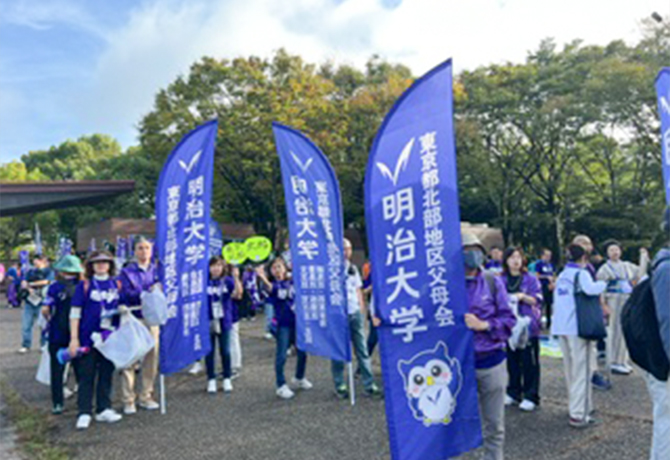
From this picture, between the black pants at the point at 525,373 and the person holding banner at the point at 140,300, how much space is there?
165 inches

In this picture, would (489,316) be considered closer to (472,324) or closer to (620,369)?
(472,324)

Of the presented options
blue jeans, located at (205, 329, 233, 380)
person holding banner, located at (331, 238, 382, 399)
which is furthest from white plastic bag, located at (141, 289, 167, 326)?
person holding banner, located at (331, 238, 382, 399)

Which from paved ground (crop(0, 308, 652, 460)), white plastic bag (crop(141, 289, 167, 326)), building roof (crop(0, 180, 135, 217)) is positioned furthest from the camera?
building roof (crop(0, 180, 135, 217))

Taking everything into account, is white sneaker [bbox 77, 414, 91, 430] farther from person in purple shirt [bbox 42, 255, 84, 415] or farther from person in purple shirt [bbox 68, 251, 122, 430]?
person in purple shirt [bbox 42, 255, 84, 415]

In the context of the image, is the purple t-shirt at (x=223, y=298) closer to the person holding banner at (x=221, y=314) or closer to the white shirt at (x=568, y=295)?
→ the person holding banner at (x=221, y=314)

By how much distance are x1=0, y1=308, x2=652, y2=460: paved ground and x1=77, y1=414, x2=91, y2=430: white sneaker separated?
0.09m

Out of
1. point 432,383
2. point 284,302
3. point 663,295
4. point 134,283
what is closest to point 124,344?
A: point 134,283

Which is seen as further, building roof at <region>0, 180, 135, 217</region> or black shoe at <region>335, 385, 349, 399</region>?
building roof at <region>0, 180, 135, 217</region>

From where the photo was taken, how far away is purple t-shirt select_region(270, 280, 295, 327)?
6938 millimetres

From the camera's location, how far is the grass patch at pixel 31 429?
505 cm

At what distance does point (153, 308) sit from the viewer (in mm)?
6051

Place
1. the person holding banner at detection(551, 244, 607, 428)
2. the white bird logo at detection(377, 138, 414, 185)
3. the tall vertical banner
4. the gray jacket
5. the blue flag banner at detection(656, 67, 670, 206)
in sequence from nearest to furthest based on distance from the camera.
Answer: the gray jacket, the tall vertical banner, the white bird logo at detection(377, 138, 414, 185), the person holding banner at detection(551, 244, 607, 428), the blue flag banner at detection(656, 67, 670, 206)

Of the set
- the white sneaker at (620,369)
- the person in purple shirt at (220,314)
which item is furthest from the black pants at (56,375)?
the white sneaker at (620,369)

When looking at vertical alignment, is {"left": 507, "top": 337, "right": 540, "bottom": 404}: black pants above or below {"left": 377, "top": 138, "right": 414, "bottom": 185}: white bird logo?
below
